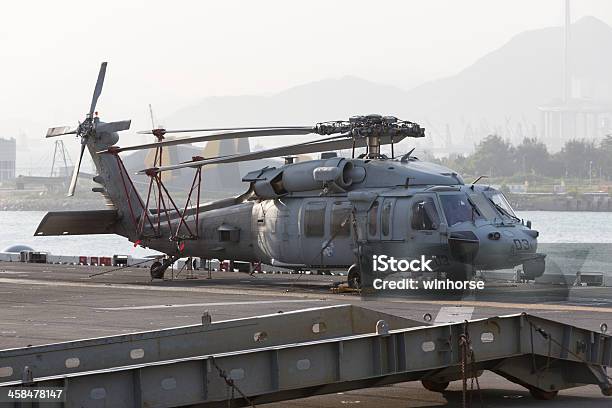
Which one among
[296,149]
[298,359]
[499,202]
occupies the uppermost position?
[296,149]

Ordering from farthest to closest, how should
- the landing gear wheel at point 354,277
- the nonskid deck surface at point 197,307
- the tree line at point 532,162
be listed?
the tree line at point 532,162
the landing gear wheel at point 354,277
the nonskid deck surface at point 197,307

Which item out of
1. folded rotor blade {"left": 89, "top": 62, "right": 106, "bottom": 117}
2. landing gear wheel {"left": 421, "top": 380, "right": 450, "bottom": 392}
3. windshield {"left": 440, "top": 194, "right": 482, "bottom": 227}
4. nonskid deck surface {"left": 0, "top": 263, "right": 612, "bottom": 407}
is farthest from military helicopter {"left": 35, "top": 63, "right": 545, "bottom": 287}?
landing gear wheel {"left": 421, "top": 380, "right": 450, "bottom": 392}

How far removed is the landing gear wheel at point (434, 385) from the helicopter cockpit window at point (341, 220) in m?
13.8

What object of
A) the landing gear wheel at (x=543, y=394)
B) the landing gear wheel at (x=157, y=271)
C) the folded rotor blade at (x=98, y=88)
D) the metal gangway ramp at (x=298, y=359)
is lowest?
the landing gear wheel at (x=543, y=394)

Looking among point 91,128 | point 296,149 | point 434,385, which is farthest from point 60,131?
point 434,385

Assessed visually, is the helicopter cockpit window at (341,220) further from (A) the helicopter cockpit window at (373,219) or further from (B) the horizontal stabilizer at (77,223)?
(B) the horizontal stabilizer at (77,223)

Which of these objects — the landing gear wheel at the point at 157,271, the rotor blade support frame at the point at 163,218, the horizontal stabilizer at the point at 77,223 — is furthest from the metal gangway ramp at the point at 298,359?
the landing gear wheel at the point at 157,271

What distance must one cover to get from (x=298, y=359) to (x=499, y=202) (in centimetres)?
1567

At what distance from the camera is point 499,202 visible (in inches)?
1055

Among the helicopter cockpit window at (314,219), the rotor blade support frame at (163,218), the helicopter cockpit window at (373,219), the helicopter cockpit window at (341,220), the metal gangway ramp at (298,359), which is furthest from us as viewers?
the rotor blade support frame at (163,218)

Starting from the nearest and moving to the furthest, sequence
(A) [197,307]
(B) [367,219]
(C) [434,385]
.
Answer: (C) [434,385]
(A) [197,307]
(B) [367,219]

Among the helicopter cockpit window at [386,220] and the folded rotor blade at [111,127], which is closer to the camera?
the helicopter cockpit window at [386,220]

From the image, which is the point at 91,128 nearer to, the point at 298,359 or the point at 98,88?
the point at 98,88

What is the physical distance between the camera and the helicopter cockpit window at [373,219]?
27188mm
